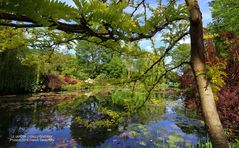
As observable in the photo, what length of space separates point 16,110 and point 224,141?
9.43 m

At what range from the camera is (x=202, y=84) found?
3.52ft

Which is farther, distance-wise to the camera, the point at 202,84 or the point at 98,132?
the point at 98,132

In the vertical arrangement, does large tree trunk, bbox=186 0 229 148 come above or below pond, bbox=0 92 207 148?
above

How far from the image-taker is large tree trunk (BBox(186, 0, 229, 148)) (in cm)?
103

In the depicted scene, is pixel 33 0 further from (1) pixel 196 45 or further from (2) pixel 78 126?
(2) pixel 78 126

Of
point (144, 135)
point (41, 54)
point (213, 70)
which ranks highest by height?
point (41, 54)

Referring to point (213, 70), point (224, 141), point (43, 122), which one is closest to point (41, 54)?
point (213, 70)

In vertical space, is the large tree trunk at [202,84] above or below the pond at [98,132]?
above

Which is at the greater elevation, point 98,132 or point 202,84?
point 202,84

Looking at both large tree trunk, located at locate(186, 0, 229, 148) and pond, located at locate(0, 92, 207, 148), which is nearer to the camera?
large tree trunk, located at locate(186, 0, 229, 148)

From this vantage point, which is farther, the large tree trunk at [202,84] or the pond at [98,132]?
the pond at [98,132]

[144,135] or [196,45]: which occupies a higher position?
[196,45]

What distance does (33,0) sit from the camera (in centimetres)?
39

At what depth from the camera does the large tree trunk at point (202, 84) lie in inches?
40.7
